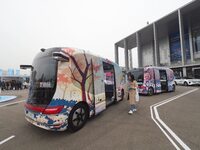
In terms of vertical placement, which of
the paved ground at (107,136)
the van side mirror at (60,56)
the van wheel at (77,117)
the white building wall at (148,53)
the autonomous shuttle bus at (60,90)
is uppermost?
the white building wall at (148,53)

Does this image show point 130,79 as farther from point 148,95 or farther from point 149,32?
point 149,32

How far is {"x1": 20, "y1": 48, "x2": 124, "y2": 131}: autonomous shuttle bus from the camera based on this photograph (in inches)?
125

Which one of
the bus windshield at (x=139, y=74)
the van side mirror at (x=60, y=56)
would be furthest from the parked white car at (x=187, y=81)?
the van side mirror at (x=60, y=56)

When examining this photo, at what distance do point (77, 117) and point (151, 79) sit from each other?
7756mm

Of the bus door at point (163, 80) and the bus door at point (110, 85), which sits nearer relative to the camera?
the bus door at point (110, 85)

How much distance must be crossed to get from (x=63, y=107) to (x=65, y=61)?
1.28 m

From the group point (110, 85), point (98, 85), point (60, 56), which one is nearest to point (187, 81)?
point (110, 85)

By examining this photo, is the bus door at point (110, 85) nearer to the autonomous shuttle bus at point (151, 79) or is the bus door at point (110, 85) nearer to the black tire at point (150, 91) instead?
the autonomous shuttle bus at point (151, 79)

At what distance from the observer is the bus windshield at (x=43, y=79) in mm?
3239

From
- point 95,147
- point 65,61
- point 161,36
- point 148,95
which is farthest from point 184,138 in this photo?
point 161,36

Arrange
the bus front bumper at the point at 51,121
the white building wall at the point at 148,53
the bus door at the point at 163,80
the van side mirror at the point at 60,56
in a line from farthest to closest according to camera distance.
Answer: the white building wall at the point at 148,53, the bus door at the point at 163,80, the van side mirror at the point at 60,56, the bus front bumper at the point at 51,121

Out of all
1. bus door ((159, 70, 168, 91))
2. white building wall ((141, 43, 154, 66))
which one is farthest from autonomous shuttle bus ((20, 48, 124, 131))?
white building wall ((141, 43, 154, 66))

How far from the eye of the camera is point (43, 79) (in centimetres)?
344

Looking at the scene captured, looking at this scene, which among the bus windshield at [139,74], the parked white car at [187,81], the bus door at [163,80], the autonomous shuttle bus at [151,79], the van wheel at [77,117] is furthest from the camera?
the parked white car at [187,81]
